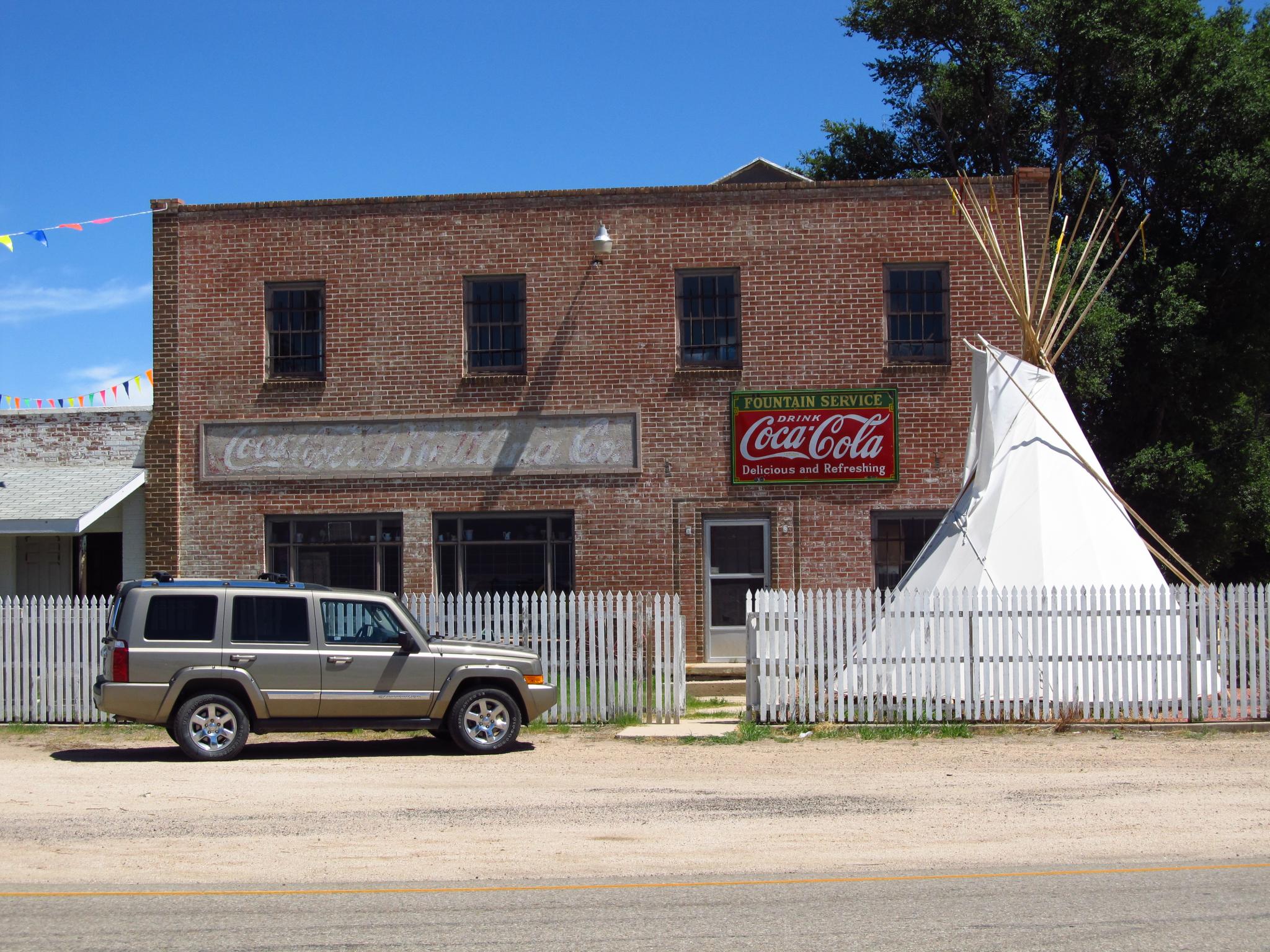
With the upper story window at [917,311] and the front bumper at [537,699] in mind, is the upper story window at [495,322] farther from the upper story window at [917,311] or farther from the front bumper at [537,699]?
the front bumper at [537,699]

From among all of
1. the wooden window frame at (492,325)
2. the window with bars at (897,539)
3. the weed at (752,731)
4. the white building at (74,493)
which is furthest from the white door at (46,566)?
the window with bars at (897,539)

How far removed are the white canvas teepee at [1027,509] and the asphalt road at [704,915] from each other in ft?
26.6

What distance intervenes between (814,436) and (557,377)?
3.86 m

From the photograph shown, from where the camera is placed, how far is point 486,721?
13695 millimetres

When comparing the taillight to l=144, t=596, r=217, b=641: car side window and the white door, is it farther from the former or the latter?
the white door

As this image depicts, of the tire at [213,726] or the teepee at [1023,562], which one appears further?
the teepee at [1023,562]

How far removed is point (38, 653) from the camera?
16.3 metres

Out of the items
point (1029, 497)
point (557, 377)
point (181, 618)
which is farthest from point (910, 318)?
point (181, 618)

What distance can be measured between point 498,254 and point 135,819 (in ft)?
39.0

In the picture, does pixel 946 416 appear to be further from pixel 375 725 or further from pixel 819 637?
pixel 375 725

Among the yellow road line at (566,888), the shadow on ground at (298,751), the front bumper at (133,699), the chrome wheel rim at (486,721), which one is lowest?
the shadow on ground at (298,751)

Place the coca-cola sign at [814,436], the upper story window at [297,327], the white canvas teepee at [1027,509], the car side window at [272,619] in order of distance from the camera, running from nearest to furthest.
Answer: the car side window at [272,619]
the white canvas teepee at [1027,509]
the coca-cola sign at [814,436]
the upper story window at [297,327]

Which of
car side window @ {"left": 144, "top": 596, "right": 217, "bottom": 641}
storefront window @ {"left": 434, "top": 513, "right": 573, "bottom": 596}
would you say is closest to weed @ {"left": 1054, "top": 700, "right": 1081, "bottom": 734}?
storefront window @ {"left": 434, "top": 513, "right": 573, "bottom": 596}

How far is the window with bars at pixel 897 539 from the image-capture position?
64.5ft
